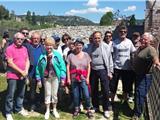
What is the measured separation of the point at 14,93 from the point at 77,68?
4.49 feet

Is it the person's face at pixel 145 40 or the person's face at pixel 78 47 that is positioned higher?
the person's face at pixel 145 40

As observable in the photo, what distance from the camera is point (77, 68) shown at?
310 inches

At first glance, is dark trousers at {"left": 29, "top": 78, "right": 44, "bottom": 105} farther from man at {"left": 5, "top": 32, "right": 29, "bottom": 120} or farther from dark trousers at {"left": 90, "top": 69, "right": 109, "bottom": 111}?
dark trousers at {"left": 90, "top": 69, "right": 109, "bottom": 111}

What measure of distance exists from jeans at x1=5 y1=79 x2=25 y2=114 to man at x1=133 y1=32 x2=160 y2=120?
2.22m

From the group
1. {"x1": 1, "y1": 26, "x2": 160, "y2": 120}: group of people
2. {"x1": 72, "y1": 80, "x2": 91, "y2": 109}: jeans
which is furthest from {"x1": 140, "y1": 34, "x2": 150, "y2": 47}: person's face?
{"x1": 72, "y1": 80, "x2": 91, "y2": 109}: jeans

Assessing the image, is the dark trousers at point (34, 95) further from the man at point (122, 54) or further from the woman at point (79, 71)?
the man at point (122, 54)

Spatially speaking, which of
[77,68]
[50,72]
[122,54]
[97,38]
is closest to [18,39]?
[50,72]

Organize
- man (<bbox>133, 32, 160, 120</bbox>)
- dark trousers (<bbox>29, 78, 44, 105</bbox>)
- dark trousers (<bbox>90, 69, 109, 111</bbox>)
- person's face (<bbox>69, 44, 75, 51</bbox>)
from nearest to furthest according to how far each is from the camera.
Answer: man (<bbox>133, 32, 160, 120</bbox>) → dark trousers (<bbox>90, 69, 109, 111</bbox>) → person's face (<bbox>69, 44, 75, 51</bbox>) → dark trousers (<bbox>29, 78, 44, 105</bbox>)

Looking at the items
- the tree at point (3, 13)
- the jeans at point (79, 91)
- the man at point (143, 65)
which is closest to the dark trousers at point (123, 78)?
the man at point (143, 65)

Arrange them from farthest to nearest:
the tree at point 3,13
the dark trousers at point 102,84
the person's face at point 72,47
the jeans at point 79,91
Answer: the tree at point 3,13 → the person's face at point 72,47 → the dark trousers at point 102,84 → the jeans at point 79,91

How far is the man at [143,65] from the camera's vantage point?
738 cm

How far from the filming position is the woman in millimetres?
7848

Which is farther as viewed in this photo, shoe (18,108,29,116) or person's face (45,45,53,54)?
shoe (18,108,29,116)

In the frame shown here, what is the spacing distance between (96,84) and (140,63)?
1148 mm
